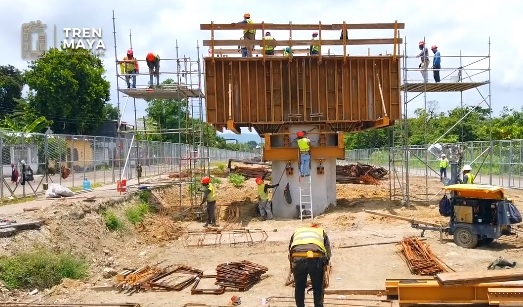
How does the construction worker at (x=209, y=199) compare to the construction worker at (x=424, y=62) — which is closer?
the construction worker at (x=209, y=199)

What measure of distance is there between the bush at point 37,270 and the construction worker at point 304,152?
32.7 feet

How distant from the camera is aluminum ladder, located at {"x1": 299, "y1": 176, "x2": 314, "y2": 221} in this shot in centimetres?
2016

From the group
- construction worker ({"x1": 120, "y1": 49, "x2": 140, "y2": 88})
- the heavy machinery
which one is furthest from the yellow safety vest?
the heavy machinery

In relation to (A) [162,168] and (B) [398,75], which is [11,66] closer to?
(A) [162,168]

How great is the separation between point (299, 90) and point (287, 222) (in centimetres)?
525

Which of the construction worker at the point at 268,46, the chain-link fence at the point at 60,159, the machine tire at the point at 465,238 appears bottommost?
the machine tire at the point at 465,238

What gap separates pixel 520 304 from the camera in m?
7.82

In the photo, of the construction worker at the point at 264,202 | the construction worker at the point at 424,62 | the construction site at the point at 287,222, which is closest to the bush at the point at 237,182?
the construction site at the point at 287,222

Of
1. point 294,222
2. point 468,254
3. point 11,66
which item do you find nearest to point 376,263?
point 468,254

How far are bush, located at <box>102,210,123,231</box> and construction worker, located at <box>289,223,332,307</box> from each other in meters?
9.07

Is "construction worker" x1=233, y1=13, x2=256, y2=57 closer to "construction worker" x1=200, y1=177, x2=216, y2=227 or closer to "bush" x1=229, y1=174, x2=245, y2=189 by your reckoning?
"construction worker" x1=200, y1=177, x2=216, y2=227

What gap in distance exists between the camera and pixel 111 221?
15.8m

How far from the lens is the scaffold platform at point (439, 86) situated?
21547mm

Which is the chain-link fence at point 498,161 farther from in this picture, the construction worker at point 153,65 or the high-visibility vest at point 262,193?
the construction worker at point 153,65
